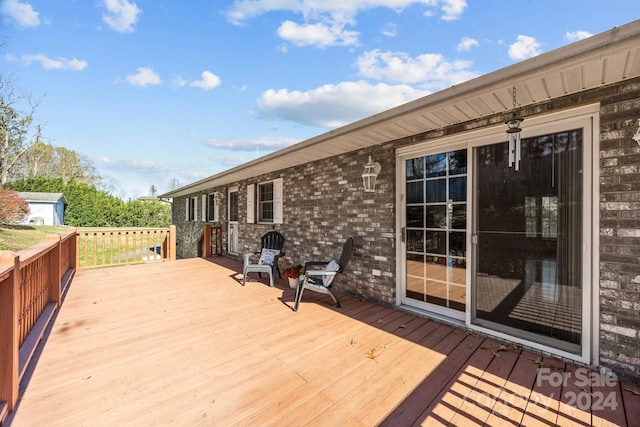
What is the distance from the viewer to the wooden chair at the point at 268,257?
207 inches

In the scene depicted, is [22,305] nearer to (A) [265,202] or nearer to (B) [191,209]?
(A) [265,202]

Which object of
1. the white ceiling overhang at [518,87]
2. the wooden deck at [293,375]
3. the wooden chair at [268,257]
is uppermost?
the white ceiling overhang at [518,87]

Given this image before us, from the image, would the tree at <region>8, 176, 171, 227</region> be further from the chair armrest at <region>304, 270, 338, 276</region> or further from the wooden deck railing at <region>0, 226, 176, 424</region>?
the chair armrest at <region>304, 270, 338, 276</region>

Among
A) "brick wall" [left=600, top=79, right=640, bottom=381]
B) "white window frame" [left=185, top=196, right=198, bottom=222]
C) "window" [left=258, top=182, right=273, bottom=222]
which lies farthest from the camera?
"white window frame" [left=185, top=196, right=198, bottom=222]

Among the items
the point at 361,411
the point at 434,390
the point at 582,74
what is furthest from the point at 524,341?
the point at 582,74

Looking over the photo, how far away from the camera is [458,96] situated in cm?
243

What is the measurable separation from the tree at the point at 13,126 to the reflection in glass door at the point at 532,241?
73.4 ft

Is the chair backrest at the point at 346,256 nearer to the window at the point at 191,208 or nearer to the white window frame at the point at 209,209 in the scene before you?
the white window frame at the point at 209,209

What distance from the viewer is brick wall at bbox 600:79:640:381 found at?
2162mm

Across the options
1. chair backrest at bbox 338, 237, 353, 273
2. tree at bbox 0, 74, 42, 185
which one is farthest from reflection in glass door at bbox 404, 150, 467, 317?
tree at bbox 0, 74, 42, 185

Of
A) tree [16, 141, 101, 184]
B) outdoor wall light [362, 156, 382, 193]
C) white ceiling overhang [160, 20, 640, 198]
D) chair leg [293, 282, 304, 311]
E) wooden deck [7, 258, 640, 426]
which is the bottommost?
wooden deck [7, 258, 640, 426]

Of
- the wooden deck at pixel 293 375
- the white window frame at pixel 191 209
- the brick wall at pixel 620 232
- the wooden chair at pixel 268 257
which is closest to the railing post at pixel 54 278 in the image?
the wooden deck at pixel 293 375

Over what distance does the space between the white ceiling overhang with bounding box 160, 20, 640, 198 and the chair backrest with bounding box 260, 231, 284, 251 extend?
280cm

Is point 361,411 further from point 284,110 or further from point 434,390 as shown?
point 284,110
